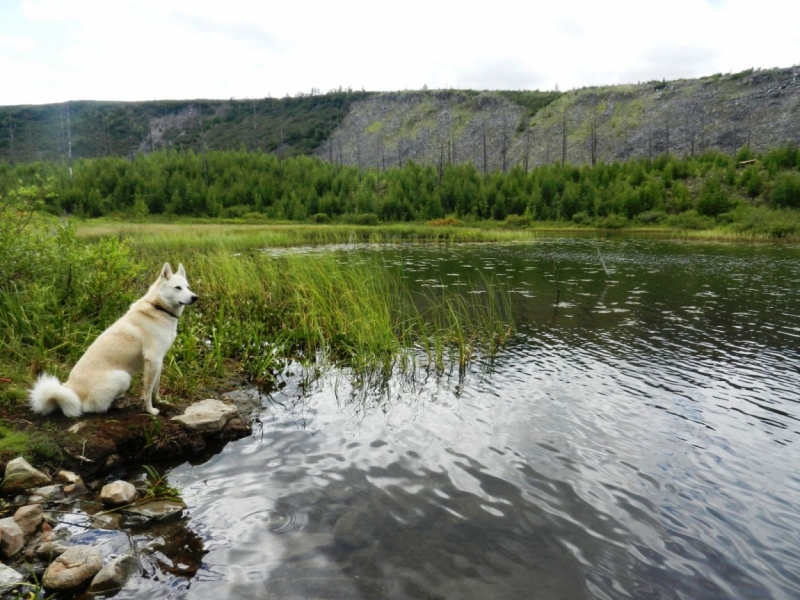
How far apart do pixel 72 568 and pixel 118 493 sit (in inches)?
46.0

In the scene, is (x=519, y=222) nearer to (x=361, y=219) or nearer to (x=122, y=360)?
(x=361, y=219)

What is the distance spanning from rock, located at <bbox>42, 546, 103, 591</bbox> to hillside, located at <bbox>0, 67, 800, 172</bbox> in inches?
3761

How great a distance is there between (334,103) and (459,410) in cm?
18492

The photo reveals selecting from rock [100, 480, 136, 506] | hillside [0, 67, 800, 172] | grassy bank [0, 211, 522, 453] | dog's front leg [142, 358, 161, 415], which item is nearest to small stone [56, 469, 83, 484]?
rock [100, 480, 136, 506]

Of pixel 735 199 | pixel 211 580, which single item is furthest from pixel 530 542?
pixel 735 199

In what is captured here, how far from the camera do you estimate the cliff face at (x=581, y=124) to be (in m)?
105

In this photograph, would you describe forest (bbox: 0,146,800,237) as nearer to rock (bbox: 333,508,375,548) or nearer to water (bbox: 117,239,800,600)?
water (bbox: 117,239,800,600)

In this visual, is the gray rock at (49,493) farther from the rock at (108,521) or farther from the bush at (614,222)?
the bush at (614,222)

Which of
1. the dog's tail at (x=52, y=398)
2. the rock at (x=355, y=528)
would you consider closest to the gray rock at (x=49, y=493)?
the dog's tail at (x=52, y=398)

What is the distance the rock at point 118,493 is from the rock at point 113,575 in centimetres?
93

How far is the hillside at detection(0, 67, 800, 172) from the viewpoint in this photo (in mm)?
108062

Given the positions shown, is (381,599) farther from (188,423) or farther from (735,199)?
(735,199)

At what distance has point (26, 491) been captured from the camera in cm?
438

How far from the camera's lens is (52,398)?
518 cm
